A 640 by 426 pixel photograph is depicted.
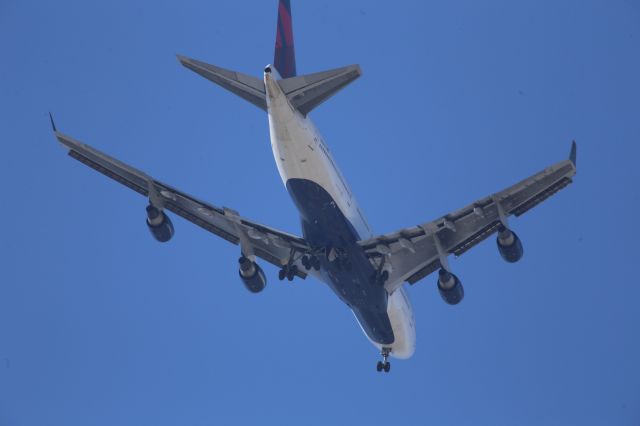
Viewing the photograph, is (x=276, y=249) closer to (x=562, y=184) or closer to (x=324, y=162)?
(x=324, y=162)

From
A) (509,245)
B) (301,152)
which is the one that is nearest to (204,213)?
(301,152)

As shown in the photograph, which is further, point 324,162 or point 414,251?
point 414,251

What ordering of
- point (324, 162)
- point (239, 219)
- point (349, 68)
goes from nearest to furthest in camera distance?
point (349, 68)
point (324, 162)
point (239, 219)

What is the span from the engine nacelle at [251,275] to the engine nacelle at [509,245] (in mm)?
9117

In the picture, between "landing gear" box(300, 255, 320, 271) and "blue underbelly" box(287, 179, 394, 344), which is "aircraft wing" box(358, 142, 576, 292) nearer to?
"blue underbelly" box(287, 179, 394, 344)

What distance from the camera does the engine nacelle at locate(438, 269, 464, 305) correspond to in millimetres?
38125

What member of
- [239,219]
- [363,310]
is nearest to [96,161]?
[239,219]

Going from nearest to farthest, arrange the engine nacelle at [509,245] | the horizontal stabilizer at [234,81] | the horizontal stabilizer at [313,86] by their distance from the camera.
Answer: the horizontal stabilizer at [313,86]
the horizontal stabilizer at [234,81]
the engine nacelle at [509,245]

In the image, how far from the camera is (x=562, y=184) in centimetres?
3488

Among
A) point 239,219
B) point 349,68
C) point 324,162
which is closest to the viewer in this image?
point 349,68

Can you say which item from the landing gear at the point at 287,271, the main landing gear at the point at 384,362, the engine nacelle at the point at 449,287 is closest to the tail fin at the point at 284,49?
the landing gear at the point at 287,271

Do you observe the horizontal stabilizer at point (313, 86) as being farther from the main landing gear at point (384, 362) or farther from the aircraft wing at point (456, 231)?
the main landing gear at point (384, 362)

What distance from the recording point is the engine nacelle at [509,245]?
35.7m

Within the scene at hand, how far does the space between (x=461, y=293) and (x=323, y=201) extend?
23.3 feet
